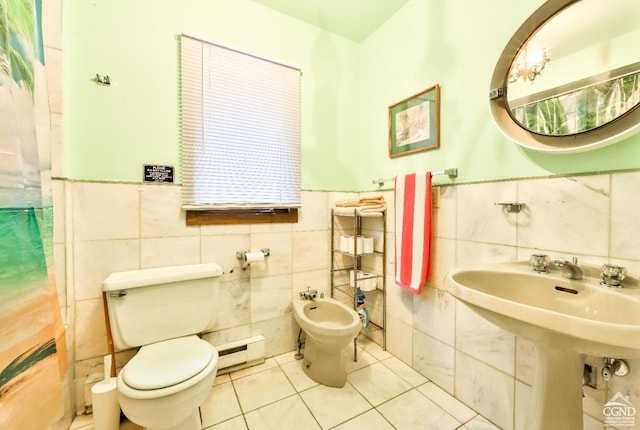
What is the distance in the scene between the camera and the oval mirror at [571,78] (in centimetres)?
92

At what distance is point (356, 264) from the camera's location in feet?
6.09

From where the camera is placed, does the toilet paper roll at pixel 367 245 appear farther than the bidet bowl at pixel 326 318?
Yes

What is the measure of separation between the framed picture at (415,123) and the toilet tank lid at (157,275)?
4.75 feet

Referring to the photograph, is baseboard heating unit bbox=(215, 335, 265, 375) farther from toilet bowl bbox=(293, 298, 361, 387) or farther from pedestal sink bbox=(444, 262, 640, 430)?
pedestal sink bbox=(444, 262, 640, 430)

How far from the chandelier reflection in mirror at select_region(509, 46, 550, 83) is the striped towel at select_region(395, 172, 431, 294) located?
1.91 ft

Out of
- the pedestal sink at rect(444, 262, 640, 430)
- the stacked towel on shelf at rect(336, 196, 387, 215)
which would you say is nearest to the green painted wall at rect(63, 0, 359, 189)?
the stacked towel on shelf at rect(336, 196, 387, 215)

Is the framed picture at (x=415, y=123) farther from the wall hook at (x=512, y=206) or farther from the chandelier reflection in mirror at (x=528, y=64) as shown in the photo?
the wall hook at (x=512, y=206)

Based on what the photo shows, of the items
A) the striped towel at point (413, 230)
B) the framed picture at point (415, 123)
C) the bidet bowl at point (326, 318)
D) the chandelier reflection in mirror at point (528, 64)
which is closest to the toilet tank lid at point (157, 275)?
the bidet bowl at point (326, 318)

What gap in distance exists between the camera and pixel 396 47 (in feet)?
5.99

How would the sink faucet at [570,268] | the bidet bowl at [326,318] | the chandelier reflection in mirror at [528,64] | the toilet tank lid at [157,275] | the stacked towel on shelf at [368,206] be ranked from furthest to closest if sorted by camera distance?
the stacked towel on shelf at [368,206] < the bidet bowl at [326,318] < the toilet tank lid at [157,275] < the chandelier reflection in mirror at [528,64] < the sink faucet at [570,268]

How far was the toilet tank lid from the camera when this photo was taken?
4.12ft

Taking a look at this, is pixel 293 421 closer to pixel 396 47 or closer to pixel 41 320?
pixel 41 320

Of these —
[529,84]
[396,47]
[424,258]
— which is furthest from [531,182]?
[396,47]

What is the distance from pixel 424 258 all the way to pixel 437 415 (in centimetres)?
81
